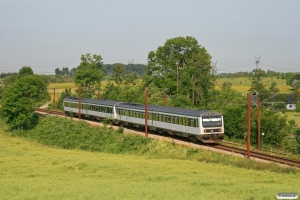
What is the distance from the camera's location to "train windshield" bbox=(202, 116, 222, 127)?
34625 mm

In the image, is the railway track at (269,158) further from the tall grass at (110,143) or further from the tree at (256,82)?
the tree at (256,82)

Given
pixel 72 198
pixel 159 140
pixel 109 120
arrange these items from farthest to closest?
1. pixel 109 120
2. pixel 159 140
3. pixel 72 198

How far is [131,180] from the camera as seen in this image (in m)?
23.3

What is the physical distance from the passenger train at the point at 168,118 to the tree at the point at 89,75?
2331cm

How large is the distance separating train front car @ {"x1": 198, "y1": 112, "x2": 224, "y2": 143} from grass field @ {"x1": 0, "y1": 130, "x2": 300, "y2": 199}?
16.6ft

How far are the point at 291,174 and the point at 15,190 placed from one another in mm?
14757

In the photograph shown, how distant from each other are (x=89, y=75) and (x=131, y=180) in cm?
5879

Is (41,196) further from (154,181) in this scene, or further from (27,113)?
(27,113)

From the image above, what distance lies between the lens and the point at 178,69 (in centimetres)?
6831

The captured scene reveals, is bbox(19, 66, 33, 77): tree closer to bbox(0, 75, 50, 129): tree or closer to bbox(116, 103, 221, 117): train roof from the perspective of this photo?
bbox(0, 75, 50, 129): tree

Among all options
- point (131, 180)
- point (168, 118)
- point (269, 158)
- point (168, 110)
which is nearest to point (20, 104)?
point (168, 110)

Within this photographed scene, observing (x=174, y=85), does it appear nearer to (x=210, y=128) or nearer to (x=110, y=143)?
(x=110, y=143)

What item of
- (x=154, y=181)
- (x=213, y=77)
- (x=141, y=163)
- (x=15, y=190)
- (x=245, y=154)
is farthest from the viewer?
(x=213, y=77)

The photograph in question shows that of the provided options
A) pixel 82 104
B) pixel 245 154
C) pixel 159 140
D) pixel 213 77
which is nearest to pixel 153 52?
pixel 213 77
